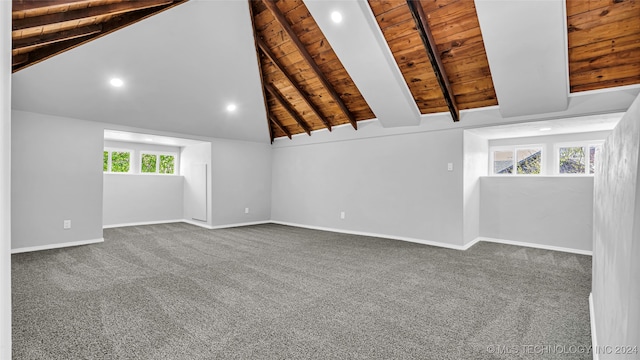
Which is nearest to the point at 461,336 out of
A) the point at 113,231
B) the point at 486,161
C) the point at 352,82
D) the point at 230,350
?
the point at 230,350

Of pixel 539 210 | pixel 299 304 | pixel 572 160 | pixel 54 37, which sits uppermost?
pixel 54 37

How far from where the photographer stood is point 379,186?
19.5 ft

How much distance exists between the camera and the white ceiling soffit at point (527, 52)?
3.11 m

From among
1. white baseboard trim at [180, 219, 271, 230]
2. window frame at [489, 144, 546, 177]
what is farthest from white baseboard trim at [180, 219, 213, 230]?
window frame at [489, 144, 546, 177]

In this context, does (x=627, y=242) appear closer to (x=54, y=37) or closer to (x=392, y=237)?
(x=392, y=237)

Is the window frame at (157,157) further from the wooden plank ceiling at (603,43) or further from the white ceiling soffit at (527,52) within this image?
the wooden plank ceiling at (603,43)

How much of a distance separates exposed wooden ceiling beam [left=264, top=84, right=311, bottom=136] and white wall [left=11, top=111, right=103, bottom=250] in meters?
3.00

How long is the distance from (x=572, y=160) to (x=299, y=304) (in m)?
5.25

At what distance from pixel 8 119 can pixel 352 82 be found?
484cm

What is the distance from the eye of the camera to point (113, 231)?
6.32m

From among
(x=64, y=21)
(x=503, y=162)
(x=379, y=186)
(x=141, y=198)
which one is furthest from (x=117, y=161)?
(x=503, y=162)

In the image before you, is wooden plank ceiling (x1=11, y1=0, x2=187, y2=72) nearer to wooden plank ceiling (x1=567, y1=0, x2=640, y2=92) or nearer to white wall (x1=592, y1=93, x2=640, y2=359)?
white wall (x1=592, y1=93, x2=640, y2=359)

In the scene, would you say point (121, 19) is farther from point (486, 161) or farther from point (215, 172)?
point (486, 161)

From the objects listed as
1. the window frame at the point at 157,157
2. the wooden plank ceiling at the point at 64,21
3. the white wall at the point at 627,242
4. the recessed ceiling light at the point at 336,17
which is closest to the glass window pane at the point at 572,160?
the recessed ceiling light at the point at 336,17
